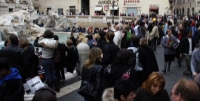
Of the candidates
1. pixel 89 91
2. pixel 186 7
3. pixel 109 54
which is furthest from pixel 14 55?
pixel 186 7

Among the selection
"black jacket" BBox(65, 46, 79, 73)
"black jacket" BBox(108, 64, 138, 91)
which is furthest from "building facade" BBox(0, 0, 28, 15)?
"black jacket" BBox(108, 64, 138, 91)

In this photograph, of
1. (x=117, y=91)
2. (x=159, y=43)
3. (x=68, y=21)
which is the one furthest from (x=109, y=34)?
(x=68, y=21)

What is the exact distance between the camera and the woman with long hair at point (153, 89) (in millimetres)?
3475

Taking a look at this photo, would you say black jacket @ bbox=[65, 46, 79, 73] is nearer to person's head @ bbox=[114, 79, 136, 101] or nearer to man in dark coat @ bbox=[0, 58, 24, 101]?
man in dark coat @ bbox=[0, 58, 24, 101]

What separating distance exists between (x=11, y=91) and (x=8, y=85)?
0.10m

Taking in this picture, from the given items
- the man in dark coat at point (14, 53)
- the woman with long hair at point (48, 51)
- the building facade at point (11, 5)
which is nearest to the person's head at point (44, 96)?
the man in dark coat at point (14, 53)

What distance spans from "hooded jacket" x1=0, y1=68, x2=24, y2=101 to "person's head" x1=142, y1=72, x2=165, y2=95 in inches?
75.8

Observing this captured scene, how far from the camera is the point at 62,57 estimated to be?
7.32 metres

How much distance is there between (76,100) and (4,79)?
2.82m

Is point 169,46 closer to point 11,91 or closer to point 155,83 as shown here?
point 155,83

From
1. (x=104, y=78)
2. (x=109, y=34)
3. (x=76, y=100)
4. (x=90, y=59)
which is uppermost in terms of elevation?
(x=109, y=34)

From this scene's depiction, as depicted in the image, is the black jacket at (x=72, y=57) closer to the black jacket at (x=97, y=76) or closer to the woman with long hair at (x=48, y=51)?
the woman with long hair at (x=48, y=51)

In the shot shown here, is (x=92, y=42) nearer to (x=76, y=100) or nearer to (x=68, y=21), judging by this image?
(x=76, y=100)

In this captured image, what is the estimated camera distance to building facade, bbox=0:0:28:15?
2981cm
